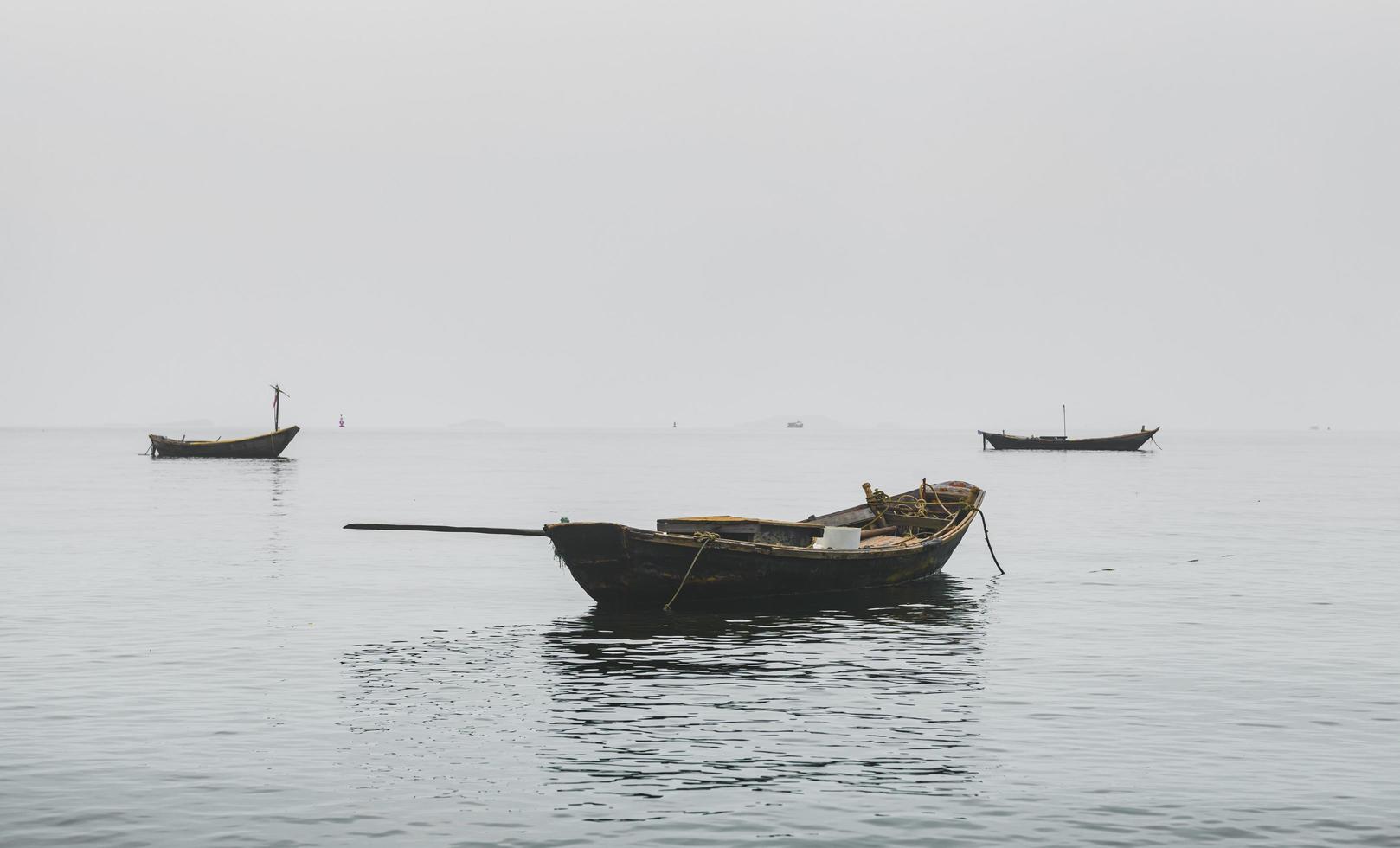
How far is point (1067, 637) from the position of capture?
2464 cm

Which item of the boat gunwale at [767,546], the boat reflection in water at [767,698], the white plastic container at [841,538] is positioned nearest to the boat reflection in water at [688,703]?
the boat reflection in water at [767,698]

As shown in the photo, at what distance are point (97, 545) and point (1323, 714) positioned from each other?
39.4 metres

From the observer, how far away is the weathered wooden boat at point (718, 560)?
26.1 metres

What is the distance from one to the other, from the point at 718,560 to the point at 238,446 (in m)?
116

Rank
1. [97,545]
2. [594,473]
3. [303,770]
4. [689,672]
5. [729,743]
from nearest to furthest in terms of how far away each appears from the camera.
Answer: [303,770], [729,743], [689,672], [97,545], [594,473]

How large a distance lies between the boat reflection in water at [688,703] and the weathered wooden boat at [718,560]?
0.74m

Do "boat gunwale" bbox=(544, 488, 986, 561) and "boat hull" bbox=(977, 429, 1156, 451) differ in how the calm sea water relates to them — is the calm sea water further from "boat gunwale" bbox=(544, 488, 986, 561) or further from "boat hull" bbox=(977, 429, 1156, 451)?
"boat hull" bbox=(977, 429, 1156, 451)

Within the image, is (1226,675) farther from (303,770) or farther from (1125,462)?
(1125,462)

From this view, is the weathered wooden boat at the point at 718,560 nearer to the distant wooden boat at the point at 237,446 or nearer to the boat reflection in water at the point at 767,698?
the boat reflection in water at the point at 767,698

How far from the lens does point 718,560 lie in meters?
26.8

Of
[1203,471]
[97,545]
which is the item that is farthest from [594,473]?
[97,545]

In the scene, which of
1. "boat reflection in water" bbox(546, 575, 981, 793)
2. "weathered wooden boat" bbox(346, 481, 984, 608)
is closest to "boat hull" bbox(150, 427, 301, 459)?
"weathered wooden boat" bbox(346, 481, 984, 608)

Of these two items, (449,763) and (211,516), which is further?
(211,516)

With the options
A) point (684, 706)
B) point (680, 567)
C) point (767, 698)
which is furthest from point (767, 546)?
point (684, 706)
